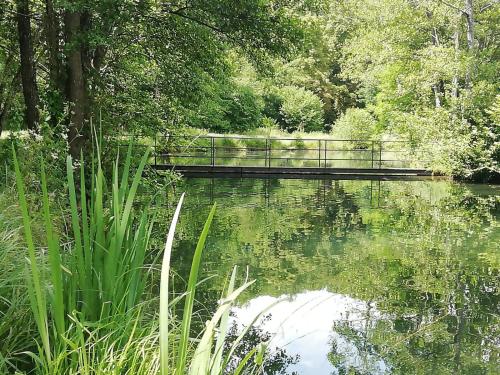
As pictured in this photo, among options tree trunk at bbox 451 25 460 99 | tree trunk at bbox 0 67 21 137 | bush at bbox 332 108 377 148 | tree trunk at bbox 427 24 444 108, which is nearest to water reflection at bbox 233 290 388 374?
tree trunk at bbox 0 67 21 137

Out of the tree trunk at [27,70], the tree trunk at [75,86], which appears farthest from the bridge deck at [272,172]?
the tree trunk at [75,86]

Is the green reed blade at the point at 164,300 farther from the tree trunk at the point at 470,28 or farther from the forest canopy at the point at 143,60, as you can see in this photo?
the tree trunk at the point at 470,28

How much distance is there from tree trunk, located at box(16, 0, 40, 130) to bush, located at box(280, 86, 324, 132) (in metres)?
22.9

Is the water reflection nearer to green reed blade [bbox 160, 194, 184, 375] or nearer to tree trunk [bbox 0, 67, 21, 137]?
green reed blade [bbox 160, 194, 184, 375]

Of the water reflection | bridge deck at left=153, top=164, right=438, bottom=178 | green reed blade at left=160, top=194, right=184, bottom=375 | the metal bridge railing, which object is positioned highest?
green reed blade at left=160, top=194, right=184, bottom=375

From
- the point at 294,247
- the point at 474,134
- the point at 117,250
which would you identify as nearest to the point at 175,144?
the point at 294,247

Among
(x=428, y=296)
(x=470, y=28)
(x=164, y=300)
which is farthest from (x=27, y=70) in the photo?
(x=470, y=28)

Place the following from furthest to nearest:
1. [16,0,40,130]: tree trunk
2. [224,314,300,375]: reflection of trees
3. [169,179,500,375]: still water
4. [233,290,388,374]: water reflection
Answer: [16,0,40,130]: tree trunk, [169,179,500,375]: still water, [233,290,388,374]: water reflection, [224,314,300,375]: reflection of trees

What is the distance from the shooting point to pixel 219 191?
12602 mm

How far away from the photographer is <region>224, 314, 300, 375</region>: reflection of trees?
151 inches

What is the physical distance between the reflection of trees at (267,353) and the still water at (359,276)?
0.05 feet

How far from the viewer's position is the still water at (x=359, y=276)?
4189mm

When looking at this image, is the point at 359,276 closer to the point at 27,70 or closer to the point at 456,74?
the point at 27,70

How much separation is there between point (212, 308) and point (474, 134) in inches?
470
